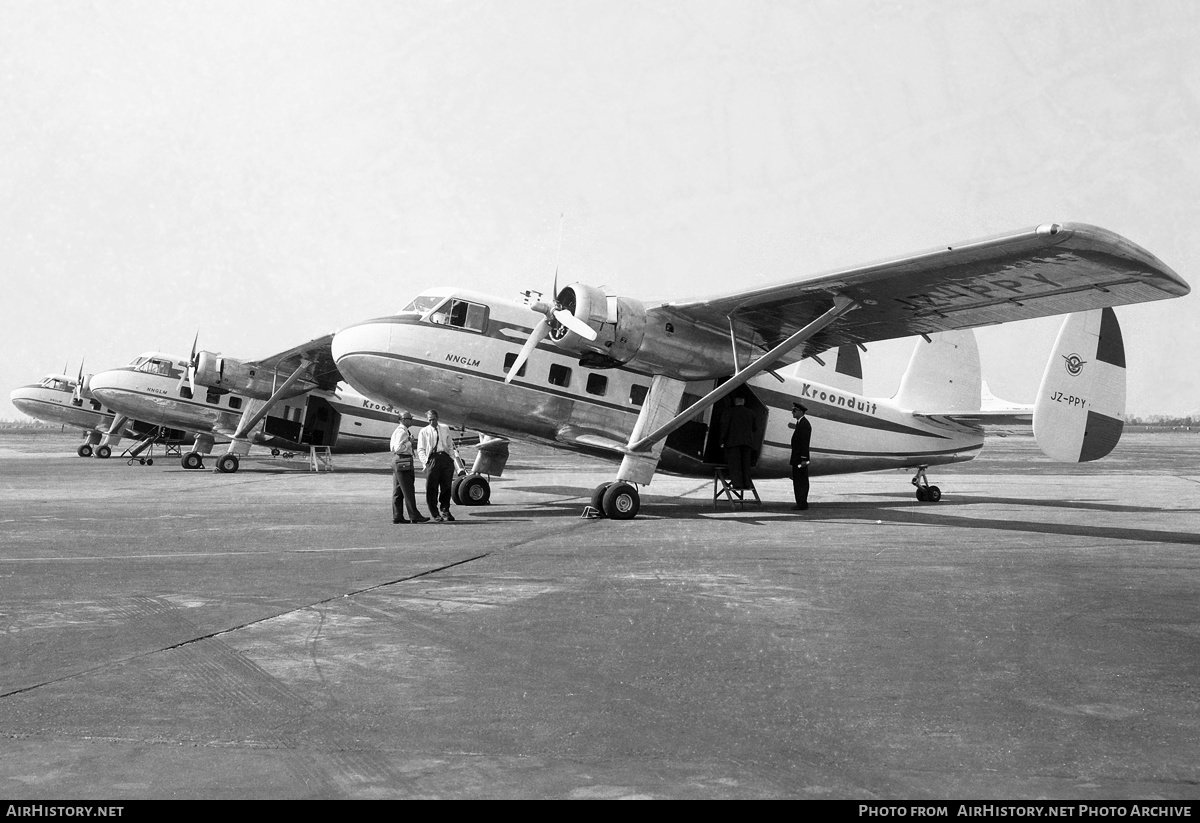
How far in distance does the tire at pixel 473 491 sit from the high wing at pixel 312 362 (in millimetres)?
13152

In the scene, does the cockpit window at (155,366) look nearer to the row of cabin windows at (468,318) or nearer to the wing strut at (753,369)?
the row of cabin windows at (468,318)

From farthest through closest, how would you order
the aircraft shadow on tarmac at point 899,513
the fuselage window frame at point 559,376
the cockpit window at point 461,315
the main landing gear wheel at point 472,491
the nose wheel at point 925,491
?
1. the nose wheel at point 925,491
2. the main landing gear wheel at point 472,491
3. the fuselage window frame at point 559,376
4. the cockpit window at point 461,315
5. the aircraft shadow on tarmac at point 899,513

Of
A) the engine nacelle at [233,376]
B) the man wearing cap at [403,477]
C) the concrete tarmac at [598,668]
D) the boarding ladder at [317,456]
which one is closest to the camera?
the concrete tarmac at [598,668]

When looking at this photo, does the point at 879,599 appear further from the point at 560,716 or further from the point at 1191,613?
the point at 560,716

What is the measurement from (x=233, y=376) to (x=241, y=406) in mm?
3058

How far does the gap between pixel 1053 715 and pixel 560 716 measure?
2.29m

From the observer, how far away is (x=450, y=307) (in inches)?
658

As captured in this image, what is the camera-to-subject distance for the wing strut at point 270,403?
103 feet

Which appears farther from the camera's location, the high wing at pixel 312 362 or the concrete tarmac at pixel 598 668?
the high wing at pixel 312 362

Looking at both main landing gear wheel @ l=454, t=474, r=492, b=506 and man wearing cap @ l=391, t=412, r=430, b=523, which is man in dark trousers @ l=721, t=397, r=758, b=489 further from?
man wearing cap @ l=391, t=412, r=430, b=523

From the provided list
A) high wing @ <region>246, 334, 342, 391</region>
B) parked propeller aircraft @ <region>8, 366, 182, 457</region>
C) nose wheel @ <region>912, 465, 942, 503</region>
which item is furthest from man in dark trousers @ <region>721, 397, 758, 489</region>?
parked propeller aircraft @ <region>8, 366, 182, 457</region>

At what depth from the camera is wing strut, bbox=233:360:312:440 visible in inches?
1236

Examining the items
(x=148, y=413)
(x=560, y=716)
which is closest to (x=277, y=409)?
(x=148, y=413)

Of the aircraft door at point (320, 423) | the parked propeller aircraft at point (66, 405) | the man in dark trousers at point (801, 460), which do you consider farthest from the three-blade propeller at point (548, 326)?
the parked propeller aircraft at point (66, 405)
